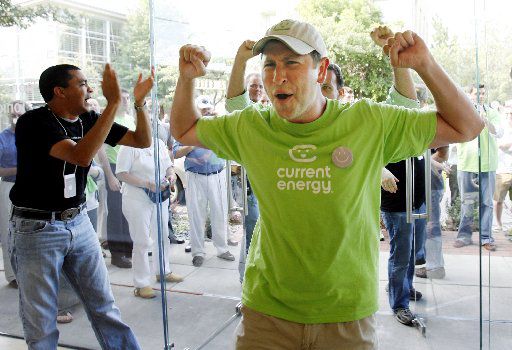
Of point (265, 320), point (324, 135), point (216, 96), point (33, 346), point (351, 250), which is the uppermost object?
point (216, 96)

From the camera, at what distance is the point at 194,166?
4.37 meters

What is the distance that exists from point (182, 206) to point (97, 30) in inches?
58.6

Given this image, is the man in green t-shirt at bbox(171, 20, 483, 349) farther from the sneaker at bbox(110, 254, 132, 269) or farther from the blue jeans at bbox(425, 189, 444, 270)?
the sneaker at bbox(110, 254, 132, 269)

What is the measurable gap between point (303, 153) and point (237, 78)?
1.82 ft

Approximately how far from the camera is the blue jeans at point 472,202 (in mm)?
3197

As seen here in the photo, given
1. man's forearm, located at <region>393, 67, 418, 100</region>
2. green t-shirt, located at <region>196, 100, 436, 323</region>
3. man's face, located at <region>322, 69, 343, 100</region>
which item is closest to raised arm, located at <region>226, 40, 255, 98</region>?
green t-shirt, located at <region>196, 100, 436, 323</region>

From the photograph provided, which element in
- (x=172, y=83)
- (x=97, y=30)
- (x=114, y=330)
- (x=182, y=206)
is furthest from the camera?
(x=182, y=206)

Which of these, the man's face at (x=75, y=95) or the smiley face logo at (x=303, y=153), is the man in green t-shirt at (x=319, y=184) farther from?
the man's face at (x=75, y=95)

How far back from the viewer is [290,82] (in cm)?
155

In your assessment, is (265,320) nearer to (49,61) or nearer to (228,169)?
(228,169)

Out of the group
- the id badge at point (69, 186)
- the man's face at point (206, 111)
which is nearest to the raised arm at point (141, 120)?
the id badge at point (69, 186)

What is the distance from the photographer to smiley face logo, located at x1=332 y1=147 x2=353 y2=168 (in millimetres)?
1521

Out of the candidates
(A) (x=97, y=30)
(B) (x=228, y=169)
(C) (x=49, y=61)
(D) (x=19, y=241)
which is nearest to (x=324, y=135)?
(D) (x=19, y=241)

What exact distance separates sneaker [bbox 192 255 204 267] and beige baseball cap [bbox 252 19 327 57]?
8.61 feet
